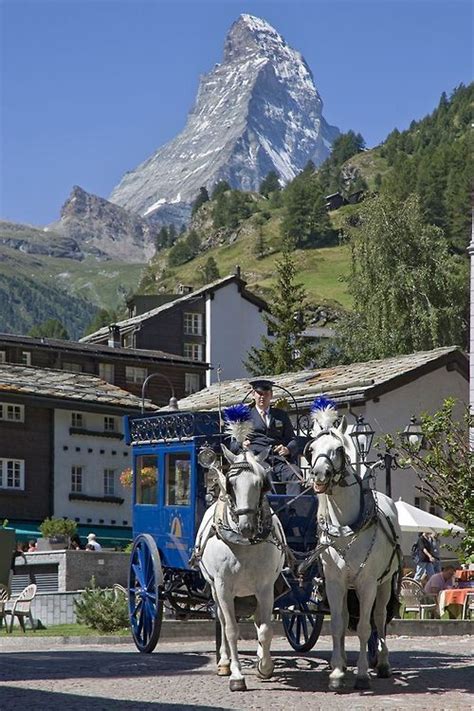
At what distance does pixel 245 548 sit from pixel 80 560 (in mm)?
17980

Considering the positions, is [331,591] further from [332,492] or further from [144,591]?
A: [144,591]

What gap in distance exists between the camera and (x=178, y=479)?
59.2ft

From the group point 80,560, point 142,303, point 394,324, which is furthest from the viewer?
point 142,303

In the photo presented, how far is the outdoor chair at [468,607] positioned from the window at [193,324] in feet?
240

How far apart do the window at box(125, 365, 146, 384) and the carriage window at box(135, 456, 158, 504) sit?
210 feet

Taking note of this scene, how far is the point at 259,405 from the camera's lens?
17031 millimetres

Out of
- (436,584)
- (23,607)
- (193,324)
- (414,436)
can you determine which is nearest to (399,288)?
(193,324)

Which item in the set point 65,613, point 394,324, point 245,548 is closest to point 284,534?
point 245,548

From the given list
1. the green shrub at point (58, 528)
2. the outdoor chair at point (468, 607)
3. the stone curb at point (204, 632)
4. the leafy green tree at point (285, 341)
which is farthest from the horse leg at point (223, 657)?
the leafy green tree at point (285, 341)

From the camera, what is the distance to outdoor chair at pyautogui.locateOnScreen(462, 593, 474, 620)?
2767 centimetres

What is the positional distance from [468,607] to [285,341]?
5208 centimetres

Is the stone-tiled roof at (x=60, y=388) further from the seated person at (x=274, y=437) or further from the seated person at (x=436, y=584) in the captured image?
the seated person at (x=274, y=437)

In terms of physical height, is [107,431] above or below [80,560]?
above

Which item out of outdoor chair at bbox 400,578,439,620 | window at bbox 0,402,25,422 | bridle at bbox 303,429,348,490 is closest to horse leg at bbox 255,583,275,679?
bridle at bbox 303,429,348,490
